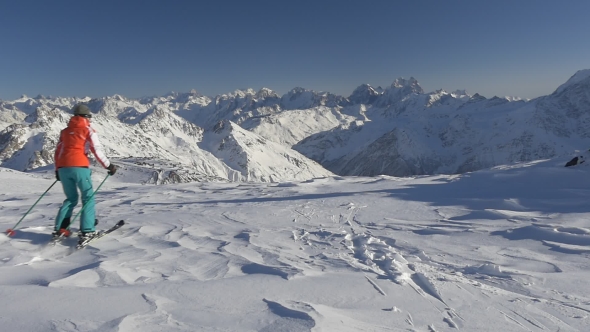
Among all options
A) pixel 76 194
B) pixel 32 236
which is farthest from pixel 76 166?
pixel 32 236

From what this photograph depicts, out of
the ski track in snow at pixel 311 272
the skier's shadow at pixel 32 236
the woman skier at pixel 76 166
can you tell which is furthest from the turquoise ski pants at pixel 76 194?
the ski track in snow at pixel 311 272

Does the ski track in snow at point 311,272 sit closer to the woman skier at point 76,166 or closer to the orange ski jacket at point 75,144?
the woman skier at point 76,166

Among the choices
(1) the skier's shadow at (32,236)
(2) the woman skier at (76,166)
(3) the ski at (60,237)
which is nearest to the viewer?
(3) the ski at (60,237)

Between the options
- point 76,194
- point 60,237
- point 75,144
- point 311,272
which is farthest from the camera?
point 76,194

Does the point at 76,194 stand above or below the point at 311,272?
above

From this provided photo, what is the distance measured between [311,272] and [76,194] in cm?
485

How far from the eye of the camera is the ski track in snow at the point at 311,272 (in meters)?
3.58

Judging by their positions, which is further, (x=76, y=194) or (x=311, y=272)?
(x=76, y=194)

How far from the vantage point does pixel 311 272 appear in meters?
4.89

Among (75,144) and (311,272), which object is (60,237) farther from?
(311,272)

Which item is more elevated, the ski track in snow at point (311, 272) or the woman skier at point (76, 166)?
the woman skier at point (76, 166)

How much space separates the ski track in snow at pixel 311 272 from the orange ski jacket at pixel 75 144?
1.44m

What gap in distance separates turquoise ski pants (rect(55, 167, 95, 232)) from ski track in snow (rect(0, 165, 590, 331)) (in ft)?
1.43

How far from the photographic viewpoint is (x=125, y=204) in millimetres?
11672
